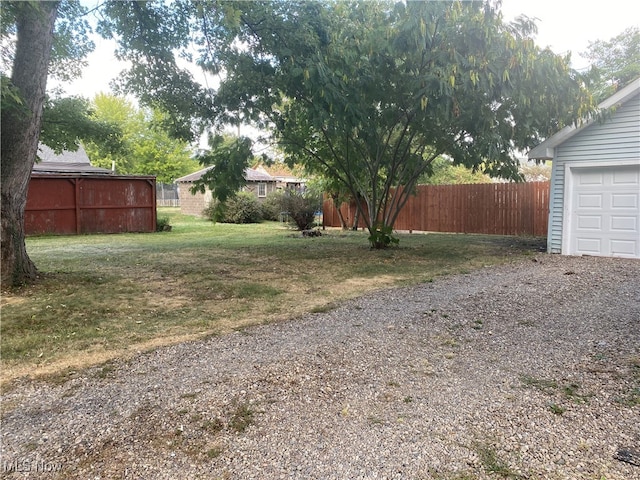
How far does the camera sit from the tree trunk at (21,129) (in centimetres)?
580

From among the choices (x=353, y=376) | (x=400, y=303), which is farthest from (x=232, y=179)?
(x=353, y=376)

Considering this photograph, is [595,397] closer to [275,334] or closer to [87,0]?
[275,334]

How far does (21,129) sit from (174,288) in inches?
116

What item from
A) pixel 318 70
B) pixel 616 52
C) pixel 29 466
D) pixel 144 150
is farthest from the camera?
pixel 144 150

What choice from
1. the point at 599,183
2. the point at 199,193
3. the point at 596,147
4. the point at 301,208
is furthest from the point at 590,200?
the point at 199,193

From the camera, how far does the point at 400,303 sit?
558cm

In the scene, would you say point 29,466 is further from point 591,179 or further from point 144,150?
point 144,150

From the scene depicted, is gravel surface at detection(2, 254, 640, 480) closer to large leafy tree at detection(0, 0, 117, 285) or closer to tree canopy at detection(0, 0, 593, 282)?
large leafy tree at detection(0, 0, 117, 285)

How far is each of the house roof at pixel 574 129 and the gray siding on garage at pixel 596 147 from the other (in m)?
0.13

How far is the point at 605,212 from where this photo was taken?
9.47 metres

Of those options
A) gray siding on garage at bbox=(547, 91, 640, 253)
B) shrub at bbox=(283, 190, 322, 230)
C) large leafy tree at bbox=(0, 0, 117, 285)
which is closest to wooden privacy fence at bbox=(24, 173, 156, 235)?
shrub at bbox=(283, 190, 322, 230)

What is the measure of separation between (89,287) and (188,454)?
192 inches

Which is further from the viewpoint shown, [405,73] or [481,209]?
[481,209]

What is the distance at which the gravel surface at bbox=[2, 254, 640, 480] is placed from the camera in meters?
2.17
